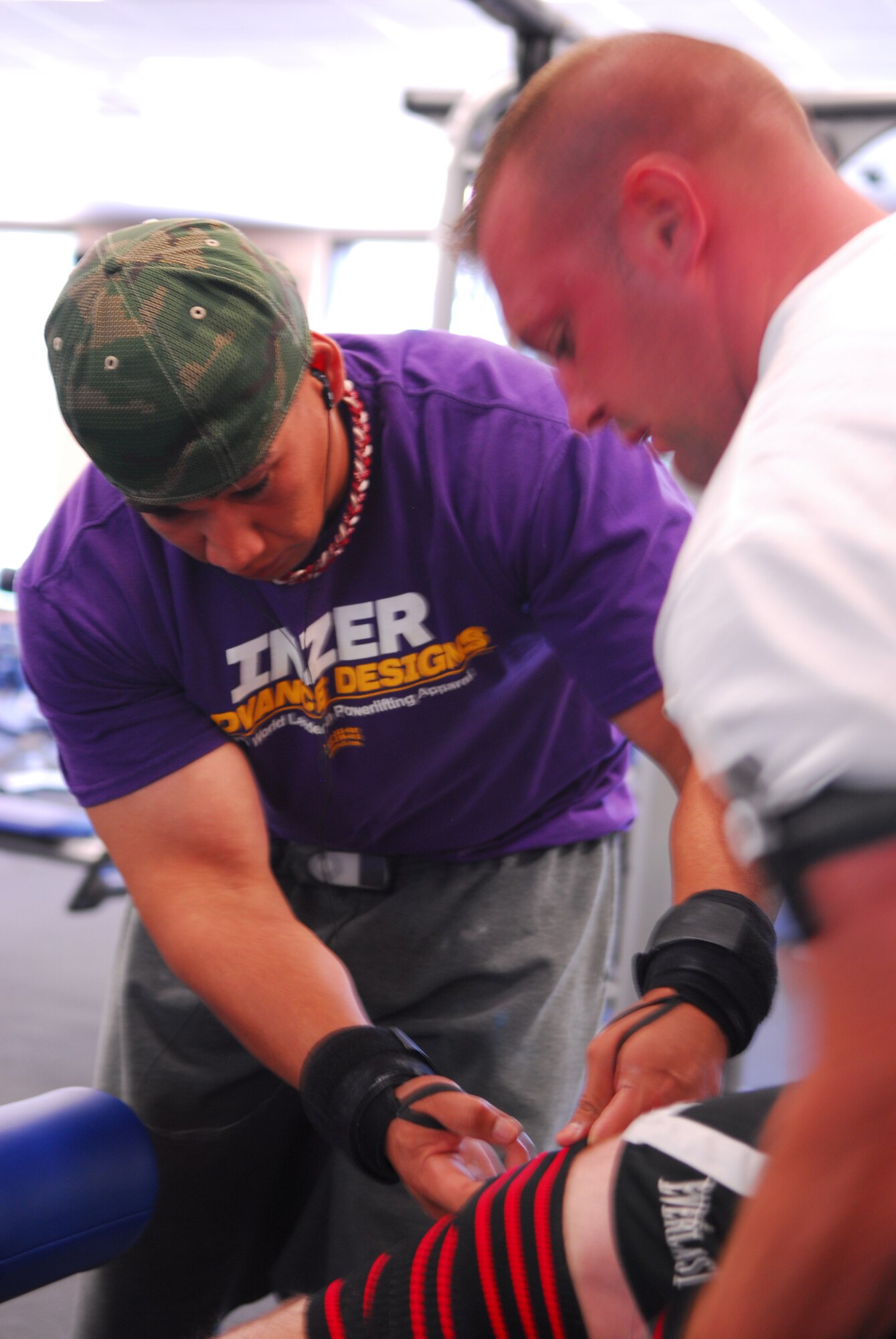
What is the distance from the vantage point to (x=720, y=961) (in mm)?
951

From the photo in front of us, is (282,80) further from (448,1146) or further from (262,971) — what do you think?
(448,1146)

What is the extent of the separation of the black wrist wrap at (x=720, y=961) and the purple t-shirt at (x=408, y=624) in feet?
0.76

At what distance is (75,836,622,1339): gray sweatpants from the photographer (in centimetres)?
137

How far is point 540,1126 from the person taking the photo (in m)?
1.36

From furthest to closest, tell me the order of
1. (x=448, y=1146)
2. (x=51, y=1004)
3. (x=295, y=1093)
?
(x=51, y=1004) < (x=295, y=1093) < (x=448, y=1146)

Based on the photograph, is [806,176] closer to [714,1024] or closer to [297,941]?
[714,1024]

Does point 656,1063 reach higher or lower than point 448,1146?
higher

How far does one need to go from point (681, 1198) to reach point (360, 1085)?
444mm

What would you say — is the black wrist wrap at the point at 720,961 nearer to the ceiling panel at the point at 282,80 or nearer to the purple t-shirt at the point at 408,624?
the purple t-shirt at the point at 408,624

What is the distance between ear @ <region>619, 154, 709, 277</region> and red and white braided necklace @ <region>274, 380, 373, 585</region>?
0.50m

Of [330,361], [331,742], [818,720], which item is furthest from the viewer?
[331,742]

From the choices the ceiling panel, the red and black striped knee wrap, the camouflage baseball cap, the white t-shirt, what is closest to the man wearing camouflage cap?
the camouflage baseball cap

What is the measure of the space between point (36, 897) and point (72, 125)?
12.5ft

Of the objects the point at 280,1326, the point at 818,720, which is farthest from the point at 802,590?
the point at 280,1326
